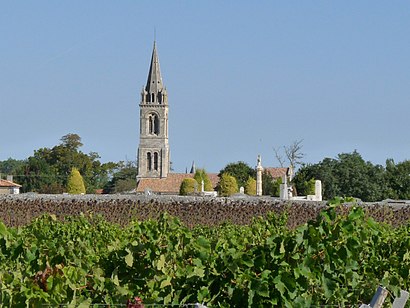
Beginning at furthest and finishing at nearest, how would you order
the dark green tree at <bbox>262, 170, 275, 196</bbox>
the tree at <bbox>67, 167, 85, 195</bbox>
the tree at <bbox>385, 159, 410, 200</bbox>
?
the dark green tree at <bbox>262, 170, 275, 196</bbox> → the tree at <bbox>67, 167, 85, 195</bbox> → the tree at <bbox>385, 159, 410, 200</bbox>

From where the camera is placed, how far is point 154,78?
413ft

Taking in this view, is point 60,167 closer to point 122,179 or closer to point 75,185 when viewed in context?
point 122,179

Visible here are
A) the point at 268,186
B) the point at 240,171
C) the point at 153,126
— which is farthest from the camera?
the point at 153,126

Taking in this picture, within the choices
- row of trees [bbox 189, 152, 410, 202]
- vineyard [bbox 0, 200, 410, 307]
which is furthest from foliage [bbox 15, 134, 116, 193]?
vineyard [bbox 0, 200, 410, 307]

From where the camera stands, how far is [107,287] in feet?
29.0

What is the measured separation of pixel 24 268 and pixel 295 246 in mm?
2839

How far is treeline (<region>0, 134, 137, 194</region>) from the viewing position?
4498 inches

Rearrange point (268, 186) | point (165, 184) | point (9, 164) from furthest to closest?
point (9, 164) → point (165, 184) → point (268, 186)

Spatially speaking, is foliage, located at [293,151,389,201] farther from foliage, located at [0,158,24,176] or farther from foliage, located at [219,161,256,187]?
foliage, located at [0,158,24,176]

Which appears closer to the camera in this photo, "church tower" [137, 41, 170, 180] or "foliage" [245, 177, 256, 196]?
"foliage" [245, 177, 256, 196]

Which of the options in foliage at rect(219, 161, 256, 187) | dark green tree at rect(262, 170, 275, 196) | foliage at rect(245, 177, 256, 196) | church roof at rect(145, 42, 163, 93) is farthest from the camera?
church roof at rect(145, 42, 163, 93)

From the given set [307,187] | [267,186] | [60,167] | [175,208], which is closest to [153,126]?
[60,167]

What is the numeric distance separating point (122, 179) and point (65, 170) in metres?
15.9

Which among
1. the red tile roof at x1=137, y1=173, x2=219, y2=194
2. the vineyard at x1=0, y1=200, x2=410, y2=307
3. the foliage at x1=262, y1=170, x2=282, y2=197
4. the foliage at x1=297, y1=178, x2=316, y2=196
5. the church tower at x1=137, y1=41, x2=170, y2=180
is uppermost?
the church tower at x1=137, y1=41, x2=170, y2=180
